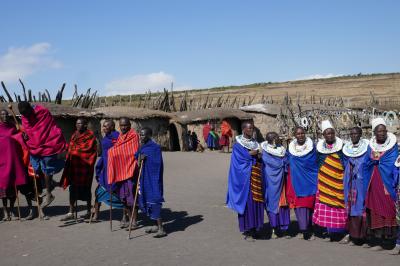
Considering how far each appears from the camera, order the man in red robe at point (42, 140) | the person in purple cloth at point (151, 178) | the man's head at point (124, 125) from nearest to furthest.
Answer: the person in purple cloth at point (151, 178)
the man's head at point (124, 125)
the man in red robe at point (42, 140)

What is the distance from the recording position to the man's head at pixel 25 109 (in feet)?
25.1

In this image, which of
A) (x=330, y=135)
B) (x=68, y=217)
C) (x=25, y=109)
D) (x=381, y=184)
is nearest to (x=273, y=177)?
(x=330, y=135)

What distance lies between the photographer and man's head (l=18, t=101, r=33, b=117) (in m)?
7.65

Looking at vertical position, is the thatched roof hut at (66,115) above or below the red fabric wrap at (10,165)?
above

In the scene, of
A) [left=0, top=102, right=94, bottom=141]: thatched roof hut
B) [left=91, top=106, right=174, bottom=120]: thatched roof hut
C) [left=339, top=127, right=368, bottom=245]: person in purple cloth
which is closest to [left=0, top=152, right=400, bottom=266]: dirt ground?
Answer: [left=339, top=127, right=368, bottom=245]: person in purple cloth

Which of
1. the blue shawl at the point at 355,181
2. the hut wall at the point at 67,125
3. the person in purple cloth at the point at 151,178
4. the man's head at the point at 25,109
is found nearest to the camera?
the blue shawl at the point at 355,181

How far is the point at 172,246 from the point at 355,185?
8.38 feet

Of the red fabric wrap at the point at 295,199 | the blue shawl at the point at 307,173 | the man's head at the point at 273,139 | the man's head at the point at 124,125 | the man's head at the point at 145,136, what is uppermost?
the man's head at the point at 124,125

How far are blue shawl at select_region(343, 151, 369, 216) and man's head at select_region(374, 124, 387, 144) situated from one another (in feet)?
0.82

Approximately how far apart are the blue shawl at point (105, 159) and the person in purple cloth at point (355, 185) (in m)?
3.43

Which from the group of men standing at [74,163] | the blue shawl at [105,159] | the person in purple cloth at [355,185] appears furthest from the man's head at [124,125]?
the person in purple cloth at [355,185]

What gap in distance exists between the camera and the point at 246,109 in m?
27.2

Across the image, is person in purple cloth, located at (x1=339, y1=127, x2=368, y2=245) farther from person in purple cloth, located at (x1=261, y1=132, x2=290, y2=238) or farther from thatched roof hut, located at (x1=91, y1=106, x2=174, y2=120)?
thatched roof hut, located at (x1=91, y1=106, x2=174, y2=120)

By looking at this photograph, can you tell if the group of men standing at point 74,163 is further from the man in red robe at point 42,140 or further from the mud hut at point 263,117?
the mud hut at point 263,117
